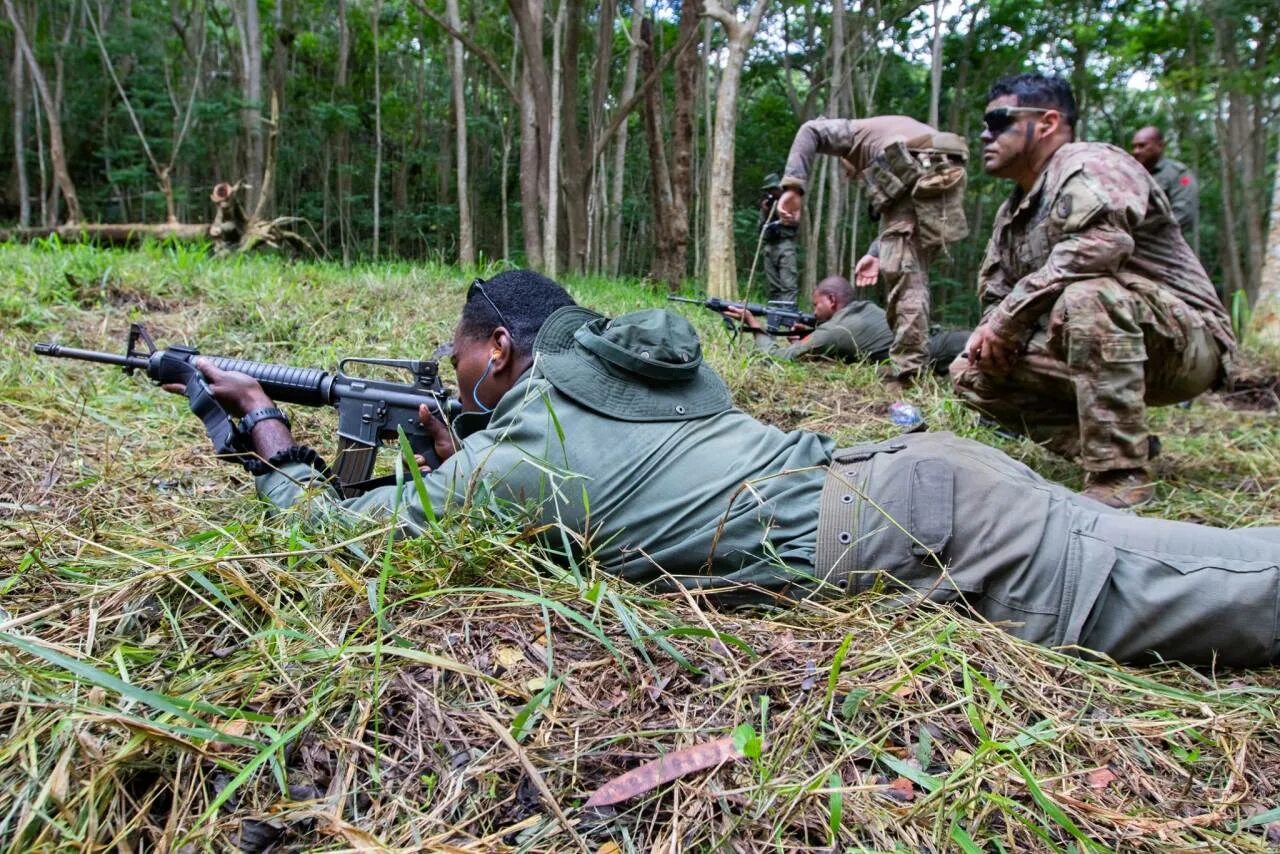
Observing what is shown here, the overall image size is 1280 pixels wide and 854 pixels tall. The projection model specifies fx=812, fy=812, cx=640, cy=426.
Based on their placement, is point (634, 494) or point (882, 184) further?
point (882, 184)

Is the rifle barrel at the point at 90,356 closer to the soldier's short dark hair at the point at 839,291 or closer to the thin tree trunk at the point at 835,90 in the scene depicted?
the soldier's short dark hair at the point at 839,291

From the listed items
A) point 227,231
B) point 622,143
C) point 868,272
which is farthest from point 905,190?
point 622,143

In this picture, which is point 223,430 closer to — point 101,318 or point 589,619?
point 589,619

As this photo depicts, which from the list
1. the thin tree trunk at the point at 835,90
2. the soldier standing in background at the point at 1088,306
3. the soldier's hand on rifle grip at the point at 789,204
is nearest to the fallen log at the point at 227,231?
the soldier's hand on rifle grip at the point at 789,204

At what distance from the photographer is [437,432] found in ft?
8.24

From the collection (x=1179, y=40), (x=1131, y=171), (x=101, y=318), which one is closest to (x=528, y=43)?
(x=101, y=318)

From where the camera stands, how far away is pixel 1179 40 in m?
13.4

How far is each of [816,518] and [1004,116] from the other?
244cm

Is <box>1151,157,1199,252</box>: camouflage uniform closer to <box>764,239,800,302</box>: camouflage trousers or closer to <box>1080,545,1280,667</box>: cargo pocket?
<box>764,239,800,302</box>: camouflage trousers

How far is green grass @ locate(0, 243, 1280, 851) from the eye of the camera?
3.88ft

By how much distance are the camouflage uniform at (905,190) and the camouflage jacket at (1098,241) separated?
159 cm

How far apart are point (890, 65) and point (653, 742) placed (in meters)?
21.7

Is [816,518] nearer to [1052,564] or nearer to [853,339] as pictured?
[1052,564]

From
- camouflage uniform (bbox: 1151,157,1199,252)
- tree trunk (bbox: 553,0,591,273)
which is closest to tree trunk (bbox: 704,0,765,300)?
tree trunk (bbox: 553,0,591,273)
